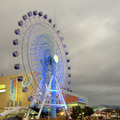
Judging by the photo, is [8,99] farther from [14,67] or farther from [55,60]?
[14,67]

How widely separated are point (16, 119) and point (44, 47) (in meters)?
21.9

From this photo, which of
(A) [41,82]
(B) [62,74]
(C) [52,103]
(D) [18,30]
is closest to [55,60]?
(B) [62,74]

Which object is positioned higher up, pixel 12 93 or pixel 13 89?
pixel 13 89

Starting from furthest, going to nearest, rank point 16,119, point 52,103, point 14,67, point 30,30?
1. point 16,119
2. point 52,103
3. point 30,30
4. point 14,67

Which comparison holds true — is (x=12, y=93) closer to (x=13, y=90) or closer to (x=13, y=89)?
(x=13, y=90)

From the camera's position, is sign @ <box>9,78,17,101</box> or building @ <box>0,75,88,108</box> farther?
sign @ <box>9,78,17,101</box>

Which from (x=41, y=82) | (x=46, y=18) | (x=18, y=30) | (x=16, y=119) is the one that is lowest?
(x=16, y=119)

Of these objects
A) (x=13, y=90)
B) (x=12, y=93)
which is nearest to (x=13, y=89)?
(x=13, y=90)

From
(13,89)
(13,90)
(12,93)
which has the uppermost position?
(13,89)

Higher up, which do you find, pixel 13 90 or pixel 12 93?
pixel 13 90

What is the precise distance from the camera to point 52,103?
3572cm

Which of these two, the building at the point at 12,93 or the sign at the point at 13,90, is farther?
the sign at the point at 13,90

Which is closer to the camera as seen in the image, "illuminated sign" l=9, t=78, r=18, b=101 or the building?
the building

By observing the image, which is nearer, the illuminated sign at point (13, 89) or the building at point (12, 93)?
the building at point (12, 93)
